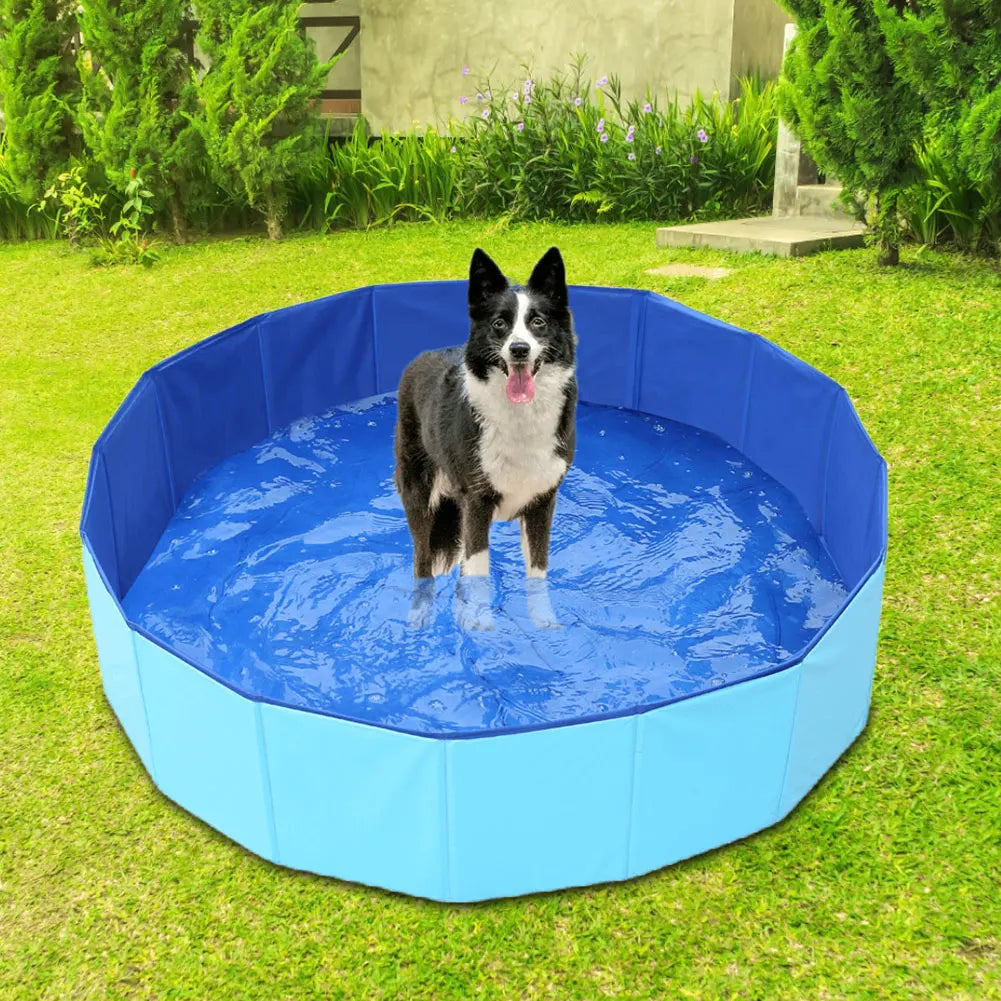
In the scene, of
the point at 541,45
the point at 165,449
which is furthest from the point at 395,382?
the point at 541,45

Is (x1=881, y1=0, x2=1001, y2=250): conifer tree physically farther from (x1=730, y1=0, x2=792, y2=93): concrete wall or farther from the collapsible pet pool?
(x1=730, y1=0, x2=792, y2=93): concrete wall

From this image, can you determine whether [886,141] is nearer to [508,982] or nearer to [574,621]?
[574,621]

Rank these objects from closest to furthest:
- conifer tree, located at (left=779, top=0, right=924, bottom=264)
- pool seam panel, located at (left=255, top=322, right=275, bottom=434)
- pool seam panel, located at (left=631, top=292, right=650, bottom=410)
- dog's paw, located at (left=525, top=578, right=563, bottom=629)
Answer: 1. dog's paw, located at (left=525, top=578, right=563, bottom=629)
2. pool seam panel, located at (left=255, top=322, right=275, bottom=434)
3. pool seam panel, located at (left=631, top=292, right=650, bottom=410)
4. conifer tree, located at (left=779, top=0, right=924, bottom=264)

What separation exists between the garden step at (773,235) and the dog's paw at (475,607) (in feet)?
19.5

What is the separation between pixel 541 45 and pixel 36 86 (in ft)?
20.0

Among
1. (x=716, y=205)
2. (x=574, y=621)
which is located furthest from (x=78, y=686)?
(x=716, y=205)

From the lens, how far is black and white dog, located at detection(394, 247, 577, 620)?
170 inches

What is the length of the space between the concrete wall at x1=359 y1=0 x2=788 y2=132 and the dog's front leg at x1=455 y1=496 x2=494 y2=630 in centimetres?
943

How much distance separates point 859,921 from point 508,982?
117cm

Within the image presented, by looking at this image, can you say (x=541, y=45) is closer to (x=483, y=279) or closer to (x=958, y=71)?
(x=958, y=71)

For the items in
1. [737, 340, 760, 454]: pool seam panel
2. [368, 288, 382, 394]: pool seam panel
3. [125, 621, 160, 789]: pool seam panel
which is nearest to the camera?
[125, 621, 160, 789]: pool seam panel

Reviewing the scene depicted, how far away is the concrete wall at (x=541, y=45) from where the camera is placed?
41.1ft

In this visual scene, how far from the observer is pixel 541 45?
44.0ft

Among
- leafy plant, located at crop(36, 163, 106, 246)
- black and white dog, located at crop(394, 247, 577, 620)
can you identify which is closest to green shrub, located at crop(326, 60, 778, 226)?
leafy plant, located at crop(36, 163, 106, 246)
